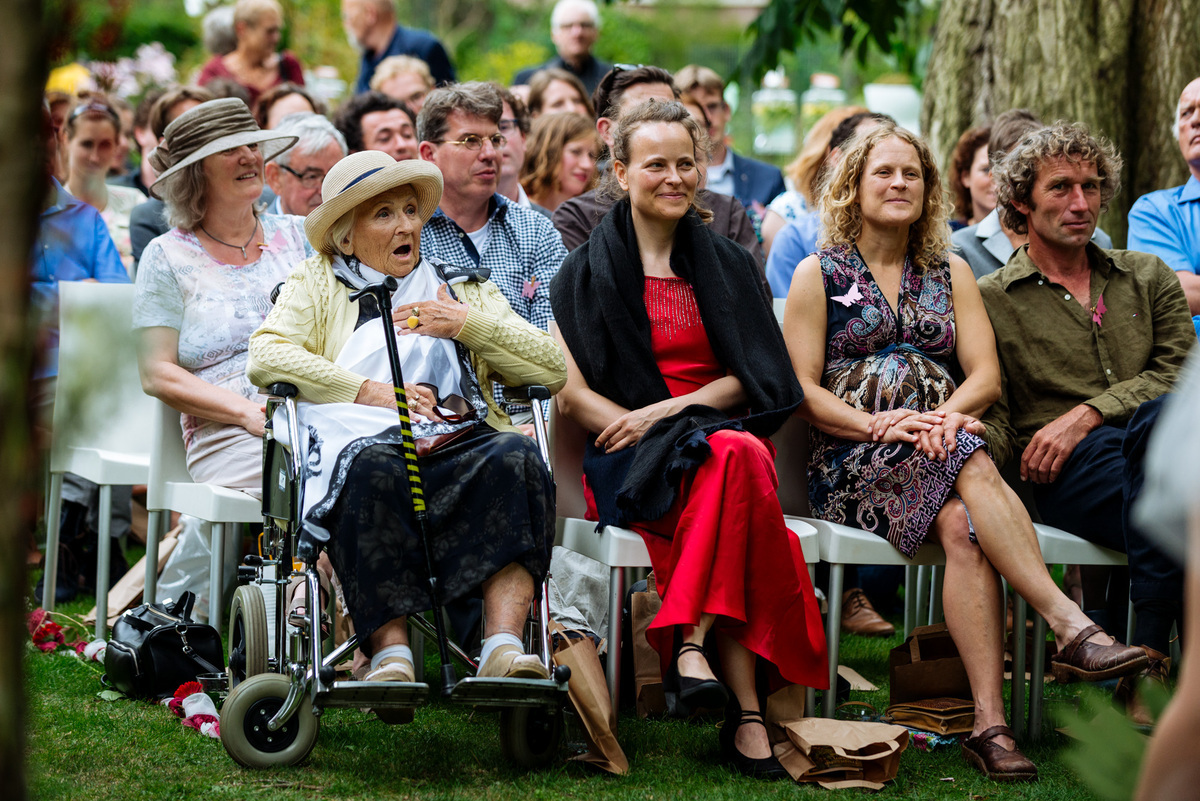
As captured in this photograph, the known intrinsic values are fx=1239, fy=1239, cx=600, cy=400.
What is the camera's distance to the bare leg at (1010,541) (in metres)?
3.28

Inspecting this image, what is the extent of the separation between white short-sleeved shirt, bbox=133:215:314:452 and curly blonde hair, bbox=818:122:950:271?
188cm

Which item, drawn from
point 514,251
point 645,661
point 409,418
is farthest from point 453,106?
point 645,661

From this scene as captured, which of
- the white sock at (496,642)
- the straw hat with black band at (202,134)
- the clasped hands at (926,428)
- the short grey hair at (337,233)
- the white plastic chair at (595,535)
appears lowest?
the white sock at (496,642)

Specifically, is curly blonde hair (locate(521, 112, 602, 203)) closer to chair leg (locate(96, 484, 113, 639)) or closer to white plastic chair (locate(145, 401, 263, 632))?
white plastic chair (locate(145, 401, 263, 632))

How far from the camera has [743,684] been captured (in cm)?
317

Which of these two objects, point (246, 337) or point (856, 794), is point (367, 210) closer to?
point (246, 337)

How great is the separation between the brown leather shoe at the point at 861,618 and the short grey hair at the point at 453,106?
2.28 metres

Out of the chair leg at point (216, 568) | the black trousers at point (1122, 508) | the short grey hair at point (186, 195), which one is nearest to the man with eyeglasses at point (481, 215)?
the short grey hair at point (186, 195)

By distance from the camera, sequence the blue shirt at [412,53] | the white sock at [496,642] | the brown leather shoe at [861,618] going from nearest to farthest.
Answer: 1. the white sock at [496,642]
2. the brown leather shoe at [861,618]
3. the blue shirt at [412,53]

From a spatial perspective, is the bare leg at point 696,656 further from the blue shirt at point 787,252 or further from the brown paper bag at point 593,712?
the blue shirt at point 787,252

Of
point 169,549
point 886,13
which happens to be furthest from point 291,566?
point 886,13

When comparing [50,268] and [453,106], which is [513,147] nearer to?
[453,106]

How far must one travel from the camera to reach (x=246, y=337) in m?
4.01

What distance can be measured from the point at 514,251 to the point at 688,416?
1269mm
